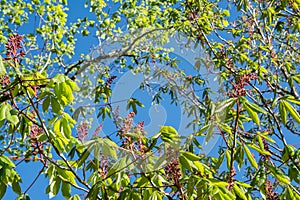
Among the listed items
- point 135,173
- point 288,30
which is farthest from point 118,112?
point 288,30

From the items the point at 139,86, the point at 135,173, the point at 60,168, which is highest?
the point at 139,86

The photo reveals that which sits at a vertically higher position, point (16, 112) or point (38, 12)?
point (38, 12)

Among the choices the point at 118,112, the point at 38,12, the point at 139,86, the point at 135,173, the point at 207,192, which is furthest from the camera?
the point at 38,12

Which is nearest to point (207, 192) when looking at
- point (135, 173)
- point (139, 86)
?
point (135, 173)

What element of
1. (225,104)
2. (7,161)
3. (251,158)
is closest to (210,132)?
(225,104)

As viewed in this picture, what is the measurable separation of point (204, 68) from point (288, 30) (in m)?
3.04

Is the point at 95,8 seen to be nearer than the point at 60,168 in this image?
No

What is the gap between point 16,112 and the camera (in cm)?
212

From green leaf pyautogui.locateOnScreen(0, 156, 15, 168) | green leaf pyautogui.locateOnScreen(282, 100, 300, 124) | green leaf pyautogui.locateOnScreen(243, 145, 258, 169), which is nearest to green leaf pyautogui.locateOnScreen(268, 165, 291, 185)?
green leaf pyautogui.locateOnScreen(243, 145, 258, 169)

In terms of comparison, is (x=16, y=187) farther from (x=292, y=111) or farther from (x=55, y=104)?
(x=292, y=111)

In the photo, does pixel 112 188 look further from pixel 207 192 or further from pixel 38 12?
pixel 38 12

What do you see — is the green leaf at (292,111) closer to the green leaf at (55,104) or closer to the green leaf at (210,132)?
the green leaf at (210,132)

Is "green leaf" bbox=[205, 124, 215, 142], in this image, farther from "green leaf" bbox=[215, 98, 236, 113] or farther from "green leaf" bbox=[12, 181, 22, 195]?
"green leaf" bbox=[12, 181, 22, 195]

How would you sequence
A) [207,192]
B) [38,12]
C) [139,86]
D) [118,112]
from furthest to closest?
[38,12], [139,86], [118,112], [207,192]
